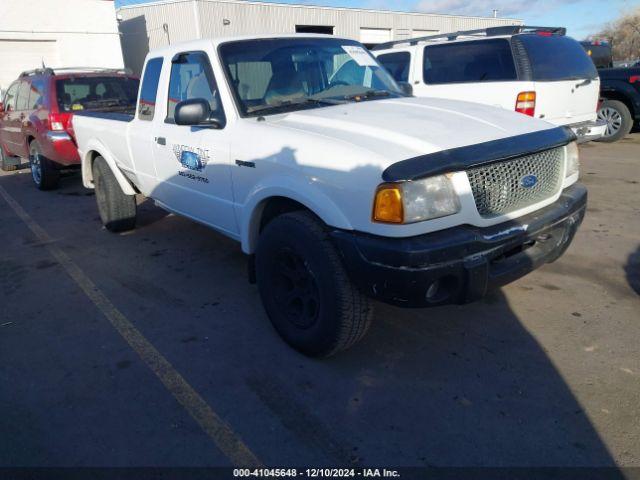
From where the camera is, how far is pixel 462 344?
10.1ft

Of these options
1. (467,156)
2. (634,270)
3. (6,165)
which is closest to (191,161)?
(467,156)

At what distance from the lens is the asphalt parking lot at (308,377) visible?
232 centimetres

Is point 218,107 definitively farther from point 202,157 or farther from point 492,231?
point 492,231

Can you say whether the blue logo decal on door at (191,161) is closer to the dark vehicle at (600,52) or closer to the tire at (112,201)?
the tire at (112,201)

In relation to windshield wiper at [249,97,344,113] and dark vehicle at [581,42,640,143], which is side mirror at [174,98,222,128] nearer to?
windshield wiper at [249,97,344,113]

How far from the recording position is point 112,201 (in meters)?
5.42

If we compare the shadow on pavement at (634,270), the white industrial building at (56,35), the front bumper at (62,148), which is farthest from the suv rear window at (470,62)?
the white industrial building at (56,35)

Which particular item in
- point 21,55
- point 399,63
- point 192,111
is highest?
point 21,55

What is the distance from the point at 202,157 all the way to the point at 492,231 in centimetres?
212

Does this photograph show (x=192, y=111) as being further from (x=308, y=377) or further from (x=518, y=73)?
(x=518, y=73)

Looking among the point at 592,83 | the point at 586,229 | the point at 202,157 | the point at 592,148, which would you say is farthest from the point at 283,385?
the point at 592,148

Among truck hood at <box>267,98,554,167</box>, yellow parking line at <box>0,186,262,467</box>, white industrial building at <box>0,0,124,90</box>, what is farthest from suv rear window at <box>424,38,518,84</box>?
white industrial building at <box>0,0,124,90</box>

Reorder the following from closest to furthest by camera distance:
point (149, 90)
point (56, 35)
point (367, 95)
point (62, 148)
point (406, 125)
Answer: point (406, 125) < point (367, 95) < point (149, 90) < point (62, 148) < point (56, 35)

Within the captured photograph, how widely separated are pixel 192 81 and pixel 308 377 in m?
2.39
